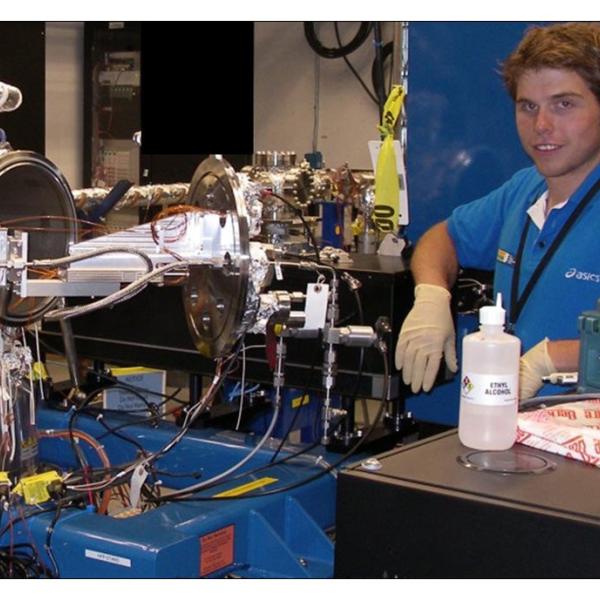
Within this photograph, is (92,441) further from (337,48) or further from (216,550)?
(337,48)

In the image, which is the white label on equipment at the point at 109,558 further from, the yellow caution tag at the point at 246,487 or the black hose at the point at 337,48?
the black hose at the point at 337,48

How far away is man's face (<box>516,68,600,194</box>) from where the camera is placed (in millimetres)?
2084

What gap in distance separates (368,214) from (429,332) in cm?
78

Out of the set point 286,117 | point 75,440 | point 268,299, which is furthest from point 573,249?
point 286,117

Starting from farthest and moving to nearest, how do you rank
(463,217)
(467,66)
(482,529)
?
1. (467,66)
2. (463,217)
3. (482,529)

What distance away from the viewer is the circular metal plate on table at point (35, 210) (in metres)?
1.69

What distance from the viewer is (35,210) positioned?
176cm

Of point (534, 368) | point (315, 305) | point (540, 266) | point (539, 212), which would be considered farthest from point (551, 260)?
point (315, 305)

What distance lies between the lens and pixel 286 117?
5.93m

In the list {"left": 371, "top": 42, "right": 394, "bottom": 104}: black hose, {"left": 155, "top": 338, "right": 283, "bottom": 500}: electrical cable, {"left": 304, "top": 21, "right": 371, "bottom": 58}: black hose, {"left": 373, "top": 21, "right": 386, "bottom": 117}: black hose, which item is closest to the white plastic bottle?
{"left": 155, "top": 338, "right": 283, "bottom": 500}: electrical cable

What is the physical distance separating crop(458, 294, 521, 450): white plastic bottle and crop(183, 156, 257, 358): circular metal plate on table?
0.48 m

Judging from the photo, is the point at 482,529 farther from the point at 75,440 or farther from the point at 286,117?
the point at 286,117

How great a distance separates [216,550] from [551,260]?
0.88 meters

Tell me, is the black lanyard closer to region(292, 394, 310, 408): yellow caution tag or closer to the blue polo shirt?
the blue polo shirt
